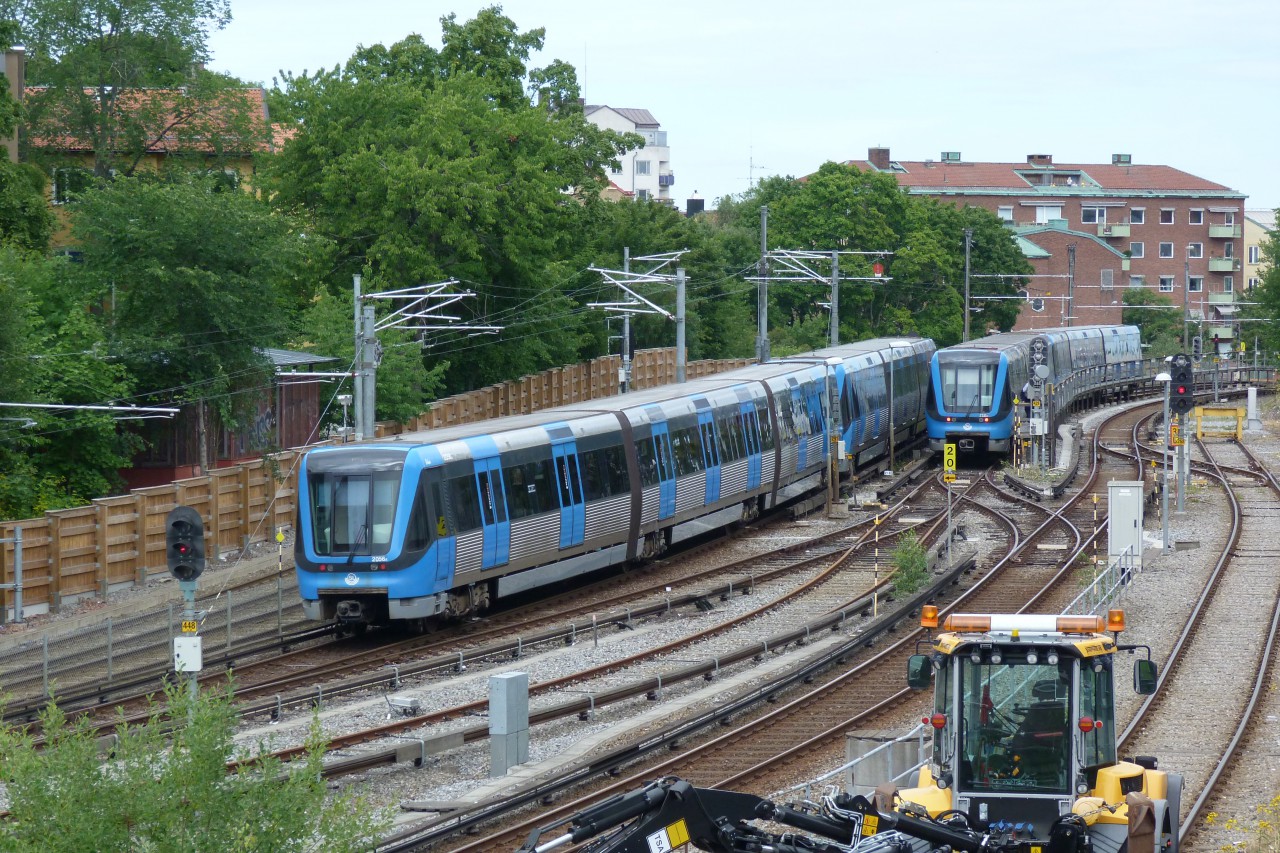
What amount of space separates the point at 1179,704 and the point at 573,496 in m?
10.2

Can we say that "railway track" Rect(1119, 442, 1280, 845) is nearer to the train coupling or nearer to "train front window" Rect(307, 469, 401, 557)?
"train front window" Rect(307, 469, 401, 557)

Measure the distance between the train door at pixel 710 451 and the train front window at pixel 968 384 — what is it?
13.9 m

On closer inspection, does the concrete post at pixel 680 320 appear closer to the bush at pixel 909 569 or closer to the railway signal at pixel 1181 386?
the railway signal at pixel 1181 386

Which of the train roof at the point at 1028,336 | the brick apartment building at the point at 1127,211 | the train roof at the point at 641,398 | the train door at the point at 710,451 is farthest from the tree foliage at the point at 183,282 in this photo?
the brick apartment building at the point at 1127,211

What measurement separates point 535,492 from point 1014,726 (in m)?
15.4

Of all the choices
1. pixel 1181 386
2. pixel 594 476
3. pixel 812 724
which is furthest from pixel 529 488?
pixel 1181 386

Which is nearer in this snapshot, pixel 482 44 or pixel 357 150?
pixel 357 150

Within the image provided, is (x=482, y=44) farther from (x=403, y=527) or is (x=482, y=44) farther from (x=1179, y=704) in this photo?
(x=1179, y=704)

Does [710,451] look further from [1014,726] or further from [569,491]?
[1014,726]

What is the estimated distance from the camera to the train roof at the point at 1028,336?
1841 inches

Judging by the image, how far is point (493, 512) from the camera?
2452cm

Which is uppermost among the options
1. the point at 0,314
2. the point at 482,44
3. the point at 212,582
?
the point at 482,44

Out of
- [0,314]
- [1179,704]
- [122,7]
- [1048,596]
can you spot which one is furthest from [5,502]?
[122,7]

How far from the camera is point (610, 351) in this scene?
65.1 metres
